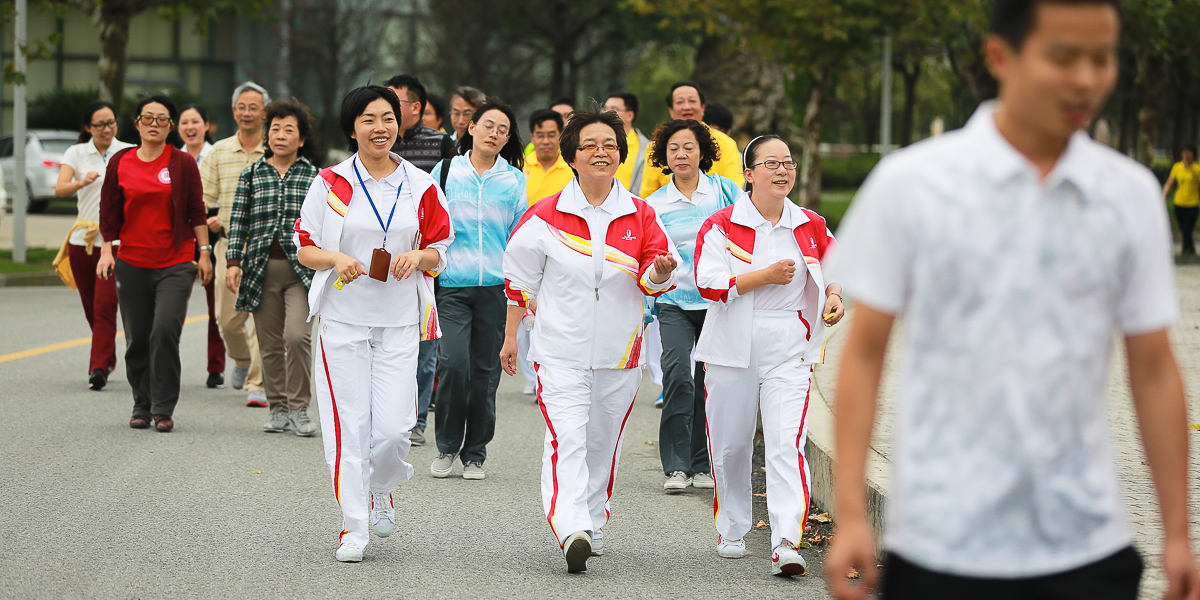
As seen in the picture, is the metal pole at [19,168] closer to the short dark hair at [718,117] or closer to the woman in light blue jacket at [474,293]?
the short dark hair at [718,117]

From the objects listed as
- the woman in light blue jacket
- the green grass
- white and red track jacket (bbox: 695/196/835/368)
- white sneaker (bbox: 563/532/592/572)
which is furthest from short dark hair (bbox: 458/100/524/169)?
the green grass

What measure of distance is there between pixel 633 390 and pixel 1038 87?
354cm

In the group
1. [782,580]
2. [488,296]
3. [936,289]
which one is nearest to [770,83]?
[488,296]

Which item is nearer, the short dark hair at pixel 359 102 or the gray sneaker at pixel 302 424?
the short dark hair at pixel 359 102

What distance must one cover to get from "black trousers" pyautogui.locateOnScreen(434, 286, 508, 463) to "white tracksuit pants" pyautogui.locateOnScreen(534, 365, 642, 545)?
1.75 metres

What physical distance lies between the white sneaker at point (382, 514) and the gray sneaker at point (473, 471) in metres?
1.37

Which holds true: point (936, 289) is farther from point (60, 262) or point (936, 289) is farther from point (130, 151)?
point (60, 262)

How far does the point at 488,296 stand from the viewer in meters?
7.52

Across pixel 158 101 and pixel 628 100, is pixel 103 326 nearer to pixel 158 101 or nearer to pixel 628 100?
pixel 158 101

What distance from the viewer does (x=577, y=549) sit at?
17.4 feet

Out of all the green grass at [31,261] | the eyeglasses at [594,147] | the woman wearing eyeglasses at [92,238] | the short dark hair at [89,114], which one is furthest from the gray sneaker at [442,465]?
the green grass at [31,261]

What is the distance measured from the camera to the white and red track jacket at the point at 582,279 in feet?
18.3

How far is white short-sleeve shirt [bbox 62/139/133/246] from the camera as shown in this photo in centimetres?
1045

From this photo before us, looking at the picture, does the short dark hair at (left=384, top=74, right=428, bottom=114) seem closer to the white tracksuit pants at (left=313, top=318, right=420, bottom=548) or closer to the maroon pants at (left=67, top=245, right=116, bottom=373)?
the maroon pants at (left=67, top=245, right=116, bottom=373)
